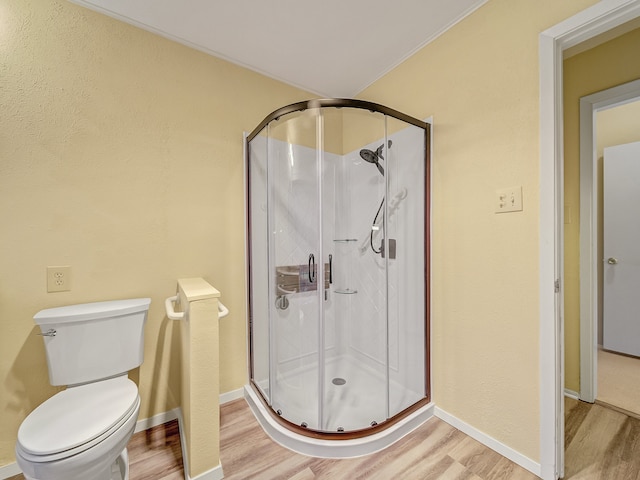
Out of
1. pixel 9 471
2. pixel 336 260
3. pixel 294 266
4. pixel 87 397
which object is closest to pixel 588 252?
pixel 336 260

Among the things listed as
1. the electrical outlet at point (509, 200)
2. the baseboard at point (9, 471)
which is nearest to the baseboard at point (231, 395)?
the baseboard at point (9, 471)

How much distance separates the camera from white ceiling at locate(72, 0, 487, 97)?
149 cm

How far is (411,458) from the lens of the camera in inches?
55.5

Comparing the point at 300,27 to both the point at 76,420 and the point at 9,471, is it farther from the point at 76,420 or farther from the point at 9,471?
the point at 9,471

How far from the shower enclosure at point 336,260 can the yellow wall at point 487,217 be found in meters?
0.16

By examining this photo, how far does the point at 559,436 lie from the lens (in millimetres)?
1267

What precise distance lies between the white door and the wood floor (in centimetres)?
135

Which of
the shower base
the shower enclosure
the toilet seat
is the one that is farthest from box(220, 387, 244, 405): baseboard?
the toilet seat

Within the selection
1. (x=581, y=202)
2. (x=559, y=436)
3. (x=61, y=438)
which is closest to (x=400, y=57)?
(x=581, y=202)

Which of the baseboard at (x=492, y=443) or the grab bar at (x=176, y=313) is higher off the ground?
the grab bar at (x=176, y=313)

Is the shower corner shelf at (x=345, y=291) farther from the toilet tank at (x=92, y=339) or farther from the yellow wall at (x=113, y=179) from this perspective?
the toilet tank at (x=92, y=339)

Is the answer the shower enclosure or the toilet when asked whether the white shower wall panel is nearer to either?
the shower enclosure

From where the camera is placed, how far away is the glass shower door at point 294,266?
1644 mm

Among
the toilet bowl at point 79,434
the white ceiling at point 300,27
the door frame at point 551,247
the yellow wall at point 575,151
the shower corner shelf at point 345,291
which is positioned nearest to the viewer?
the toilet bowl at point 79,434
